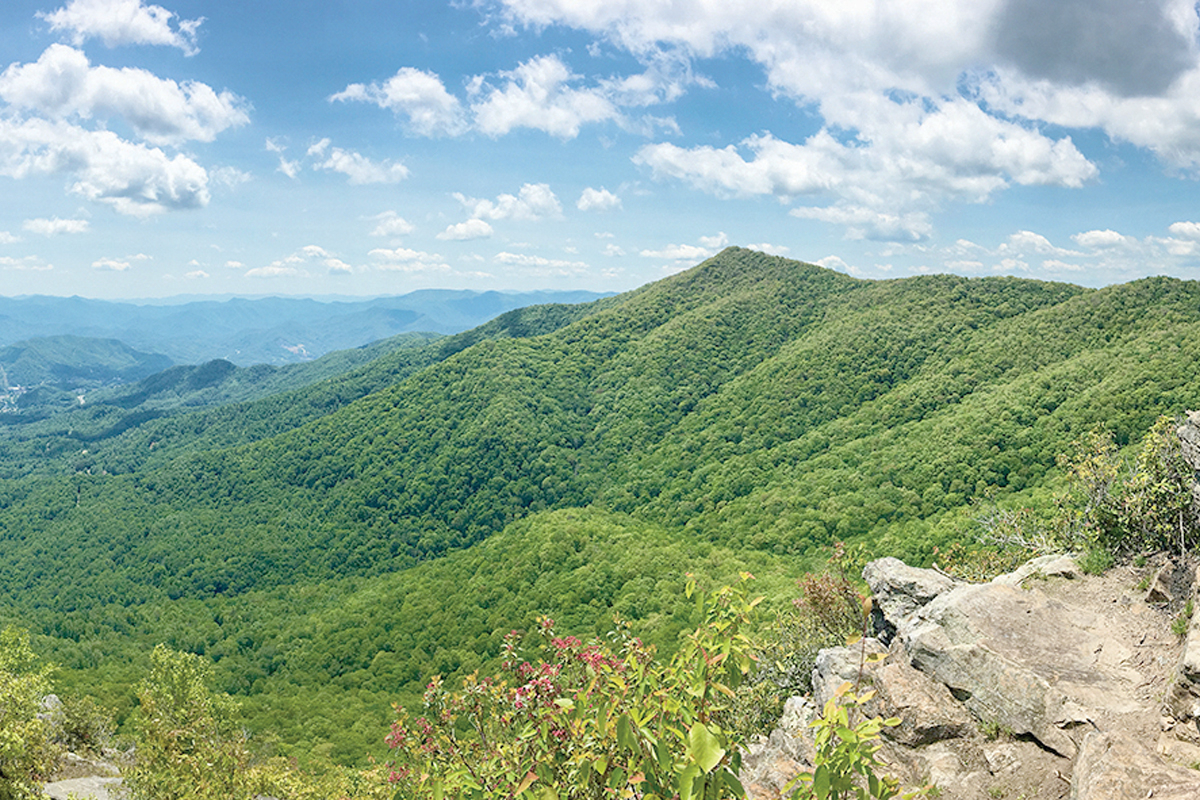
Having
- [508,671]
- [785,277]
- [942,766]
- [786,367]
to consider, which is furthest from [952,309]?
[508,671]

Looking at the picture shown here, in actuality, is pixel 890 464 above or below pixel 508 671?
below

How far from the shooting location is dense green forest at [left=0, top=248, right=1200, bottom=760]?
81.7 meters

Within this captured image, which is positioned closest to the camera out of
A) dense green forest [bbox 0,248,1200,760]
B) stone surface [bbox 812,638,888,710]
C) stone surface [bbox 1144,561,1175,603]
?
stone surface [bbox 1144,561,1175,603]

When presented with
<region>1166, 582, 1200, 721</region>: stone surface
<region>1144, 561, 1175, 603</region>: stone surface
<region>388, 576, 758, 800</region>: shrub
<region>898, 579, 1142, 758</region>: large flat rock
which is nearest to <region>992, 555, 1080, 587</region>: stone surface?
<region>898, 579, 1142, 758</region>: large flat rock

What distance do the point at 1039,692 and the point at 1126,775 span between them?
4653 mm

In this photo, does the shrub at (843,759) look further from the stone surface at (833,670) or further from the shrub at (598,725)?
the stone surface at (833,670)

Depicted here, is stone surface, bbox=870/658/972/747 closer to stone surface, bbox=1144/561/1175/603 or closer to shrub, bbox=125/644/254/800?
stone surface, bbox=1144/561/1175/603

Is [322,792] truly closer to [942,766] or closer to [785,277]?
[942,766]

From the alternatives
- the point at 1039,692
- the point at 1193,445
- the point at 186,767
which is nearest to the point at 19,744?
the point at 186,767

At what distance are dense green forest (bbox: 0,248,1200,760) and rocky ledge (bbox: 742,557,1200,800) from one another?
1433 inches

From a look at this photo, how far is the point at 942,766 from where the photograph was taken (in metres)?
14.5

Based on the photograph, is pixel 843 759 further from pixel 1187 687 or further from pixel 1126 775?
pixel 1187 687

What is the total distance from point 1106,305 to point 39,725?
14635 centimetres

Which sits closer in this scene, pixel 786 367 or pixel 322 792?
pixel 322 792
